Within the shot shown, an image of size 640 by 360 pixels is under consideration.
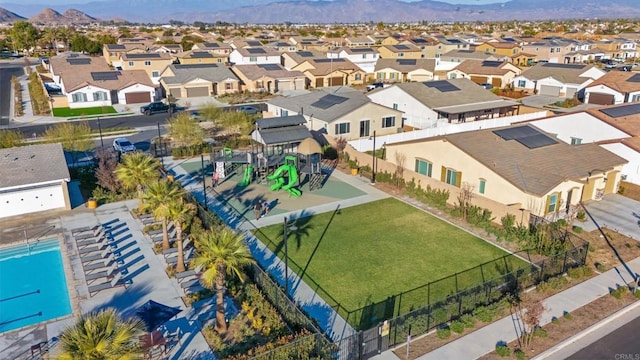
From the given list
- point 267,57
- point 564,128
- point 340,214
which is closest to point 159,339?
point 340,214

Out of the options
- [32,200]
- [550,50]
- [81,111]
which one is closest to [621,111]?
[32,200]

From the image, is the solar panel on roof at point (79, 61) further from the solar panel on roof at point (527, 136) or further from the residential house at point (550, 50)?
the residential house at point (550, 50)

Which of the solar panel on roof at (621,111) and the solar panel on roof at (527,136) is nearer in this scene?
the solar panel on roof at (527,136)

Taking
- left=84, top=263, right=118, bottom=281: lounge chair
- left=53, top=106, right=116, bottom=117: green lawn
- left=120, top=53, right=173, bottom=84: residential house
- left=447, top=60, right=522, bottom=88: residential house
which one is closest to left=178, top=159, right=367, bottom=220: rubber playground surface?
left=84, top=263, right=118, bottom=281: lounge chair

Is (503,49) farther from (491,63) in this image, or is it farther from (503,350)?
(503,350)

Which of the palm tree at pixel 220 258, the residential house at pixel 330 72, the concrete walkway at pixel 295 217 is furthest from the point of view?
the residential house at pixel 330 72

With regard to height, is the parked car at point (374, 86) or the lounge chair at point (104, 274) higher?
the parked car at point (374, 86)

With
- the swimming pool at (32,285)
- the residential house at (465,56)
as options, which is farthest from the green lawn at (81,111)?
the residential house at (465,56)
